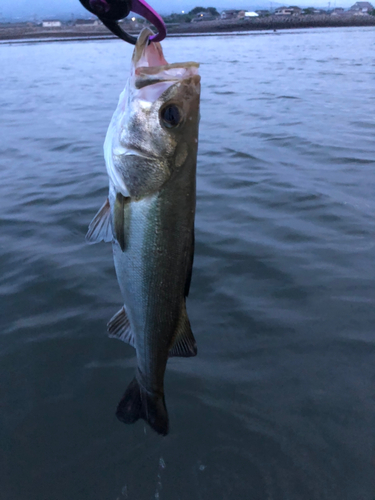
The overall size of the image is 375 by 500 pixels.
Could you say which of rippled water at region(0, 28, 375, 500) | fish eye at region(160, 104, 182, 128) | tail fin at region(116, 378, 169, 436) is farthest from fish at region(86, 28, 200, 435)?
rippled water at region(0, 28, 375, 500)

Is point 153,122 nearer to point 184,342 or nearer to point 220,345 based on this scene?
point 184,342

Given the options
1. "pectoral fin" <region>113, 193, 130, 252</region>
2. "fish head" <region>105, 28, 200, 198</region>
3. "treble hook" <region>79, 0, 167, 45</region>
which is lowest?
"pectoral fin" <region>113, 193, 130, 252</region>

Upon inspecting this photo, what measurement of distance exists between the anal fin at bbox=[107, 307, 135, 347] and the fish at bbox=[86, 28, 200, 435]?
26cm

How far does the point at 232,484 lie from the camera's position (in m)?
2.82

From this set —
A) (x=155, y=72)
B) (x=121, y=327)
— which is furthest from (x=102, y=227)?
(x=155, y=72)

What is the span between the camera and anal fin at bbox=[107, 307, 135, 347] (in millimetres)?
2659

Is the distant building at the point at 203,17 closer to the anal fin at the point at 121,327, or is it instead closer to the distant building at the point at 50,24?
the distant building at the point at 50,24

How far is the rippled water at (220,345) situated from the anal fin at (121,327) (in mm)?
950

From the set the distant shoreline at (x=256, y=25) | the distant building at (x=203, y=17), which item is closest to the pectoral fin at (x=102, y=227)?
the distant shoreline at (x=256, y=25)

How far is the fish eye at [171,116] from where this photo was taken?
2.12 m

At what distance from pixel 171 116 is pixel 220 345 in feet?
7.88

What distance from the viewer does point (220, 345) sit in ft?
12.8

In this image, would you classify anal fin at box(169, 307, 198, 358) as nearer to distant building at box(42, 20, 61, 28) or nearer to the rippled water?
the rippled water

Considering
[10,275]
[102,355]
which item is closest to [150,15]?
[102,355]
